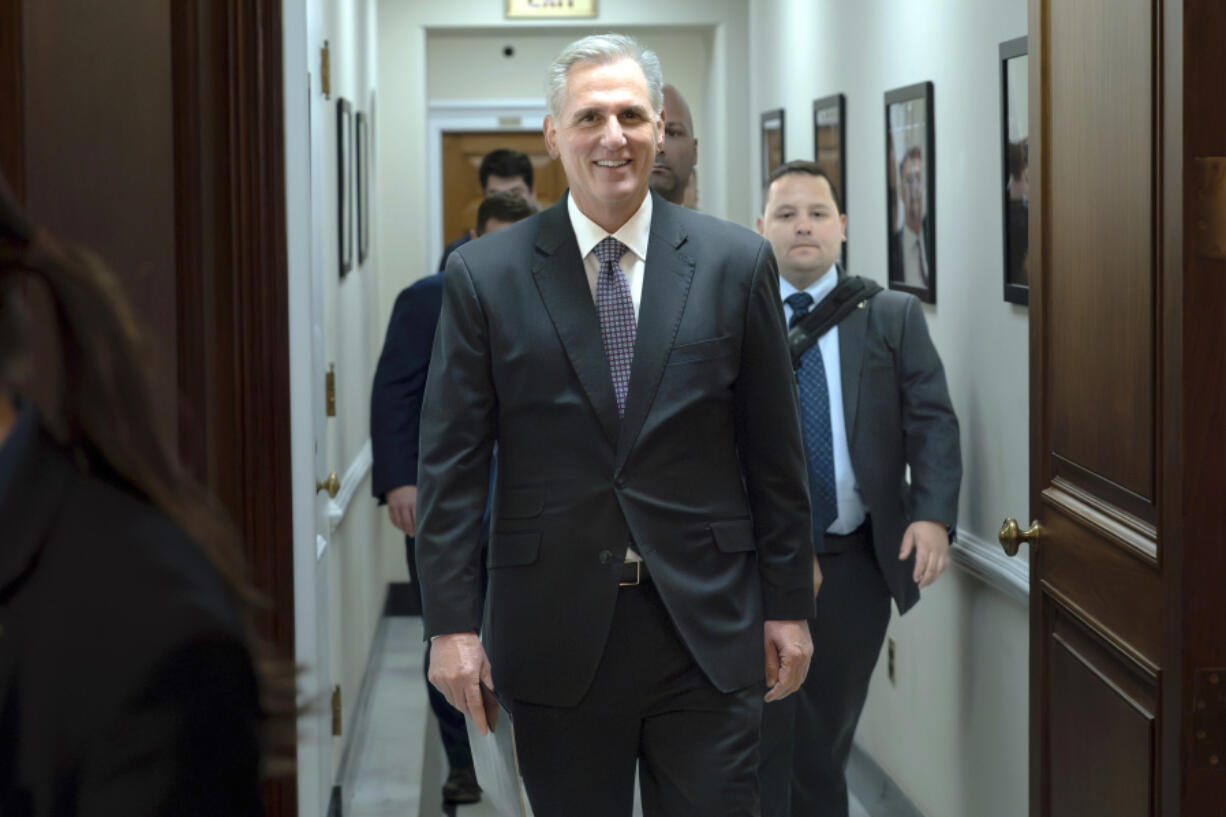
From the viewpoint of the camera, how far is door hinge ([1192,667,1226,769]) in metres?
2.12

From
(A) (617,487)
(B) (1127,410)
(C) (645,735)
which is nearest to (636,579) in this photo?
(A) (617,487)

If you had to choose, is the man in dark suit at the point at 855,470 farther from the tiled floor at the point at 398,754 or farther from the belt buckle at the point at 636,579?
the belt buckle at the point at 636,579

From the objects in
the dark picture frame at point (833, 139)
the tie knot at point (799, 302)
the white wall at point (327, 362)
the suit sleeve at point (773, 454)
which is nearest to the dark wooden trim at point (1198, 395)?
the suit sleeve at point (773, 454)

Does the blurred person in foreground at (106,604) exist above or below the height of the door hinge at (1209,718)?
above

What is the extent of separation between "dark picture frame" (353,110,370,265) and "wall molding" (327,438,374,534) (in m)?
0.78

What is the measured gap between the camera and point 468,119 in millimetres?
9508

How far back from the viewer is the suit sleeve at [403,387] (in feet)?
14.6

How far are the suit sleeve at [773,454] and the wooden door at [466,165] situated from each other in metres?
7.15

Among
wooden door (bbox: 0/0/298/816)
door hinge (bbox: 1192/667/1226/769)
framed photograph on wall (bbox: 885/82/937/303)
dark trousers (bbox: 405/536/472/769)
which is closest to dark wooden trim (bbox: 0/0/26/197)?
wooden door (bbox: 0/0/298/816)

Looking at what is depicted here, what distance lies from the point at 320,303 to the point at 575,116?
162 centimetres

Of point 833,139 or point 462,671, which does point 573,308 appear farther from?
point 833,139

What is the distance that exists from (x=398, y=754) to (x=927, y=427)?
2.55 m

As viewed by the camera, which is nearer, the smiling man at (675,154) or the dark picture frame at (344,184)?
the smiling man at (675,154)

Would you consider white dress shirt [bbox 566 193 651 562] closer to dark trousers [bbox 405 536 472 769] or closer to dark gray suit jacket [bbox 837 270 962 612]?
dark gray suit jacket [bbox 837 270 962 612]
